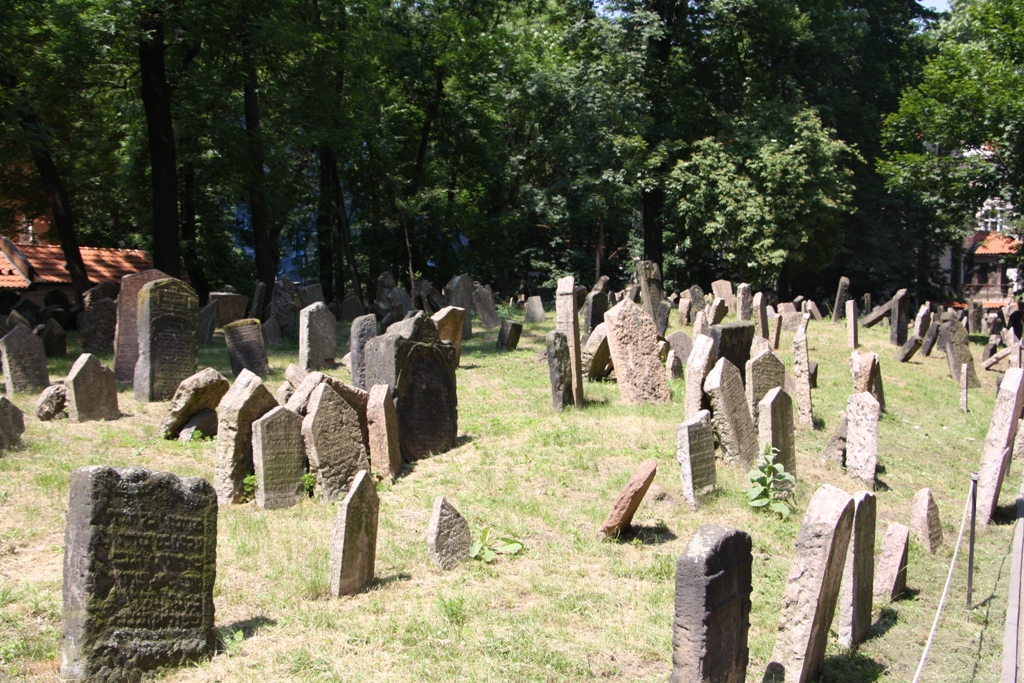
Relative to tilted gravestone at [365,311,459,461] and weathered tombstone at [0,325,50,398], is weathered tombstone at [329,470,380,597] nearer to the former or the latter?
tilted gravestone at [365,311,459,461]

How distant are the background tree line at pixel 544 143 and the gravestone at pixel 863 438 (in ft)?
45.9

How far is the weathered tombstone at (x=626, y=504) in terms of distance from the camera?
7.29m

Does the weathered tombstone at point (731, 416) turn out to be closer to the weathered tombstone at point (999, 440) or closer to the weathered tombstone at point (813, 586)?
the weathered tombstone at point (999, 440)

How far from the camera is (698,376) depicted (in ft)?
31.9

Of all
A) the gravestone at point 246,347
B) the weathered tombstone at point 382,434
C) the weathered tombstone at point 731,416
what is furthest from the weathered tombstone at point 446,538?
the gravestone at point 246,347

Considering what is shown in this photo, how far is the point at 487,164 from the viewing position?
1271 inches

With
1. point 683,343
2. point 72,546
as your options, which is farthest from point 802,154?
point 72,546

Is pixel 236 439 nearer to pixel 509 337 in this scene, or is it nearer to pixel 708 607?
pixel 708 607

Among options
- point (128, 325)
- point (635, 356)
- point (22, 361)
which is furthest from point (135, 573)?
point (128, 325)

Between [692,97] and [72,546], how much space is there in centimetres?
2955

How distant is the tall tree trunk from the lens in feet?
58.4

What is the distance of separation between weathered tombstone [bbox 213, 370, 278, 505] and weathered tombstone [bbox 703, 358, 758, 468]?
15.3 ft

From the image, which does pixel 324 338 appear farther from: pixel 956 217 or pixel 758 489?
pixel 956 217

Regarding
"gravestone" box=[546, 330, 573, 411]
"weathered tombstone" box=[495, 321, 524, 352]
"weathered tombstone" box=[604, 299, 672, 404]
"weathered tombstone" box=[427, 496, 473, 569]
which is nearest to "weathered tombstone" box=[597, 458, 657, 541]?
"weathered tombstone" box=[427, 496, 473, 569]
